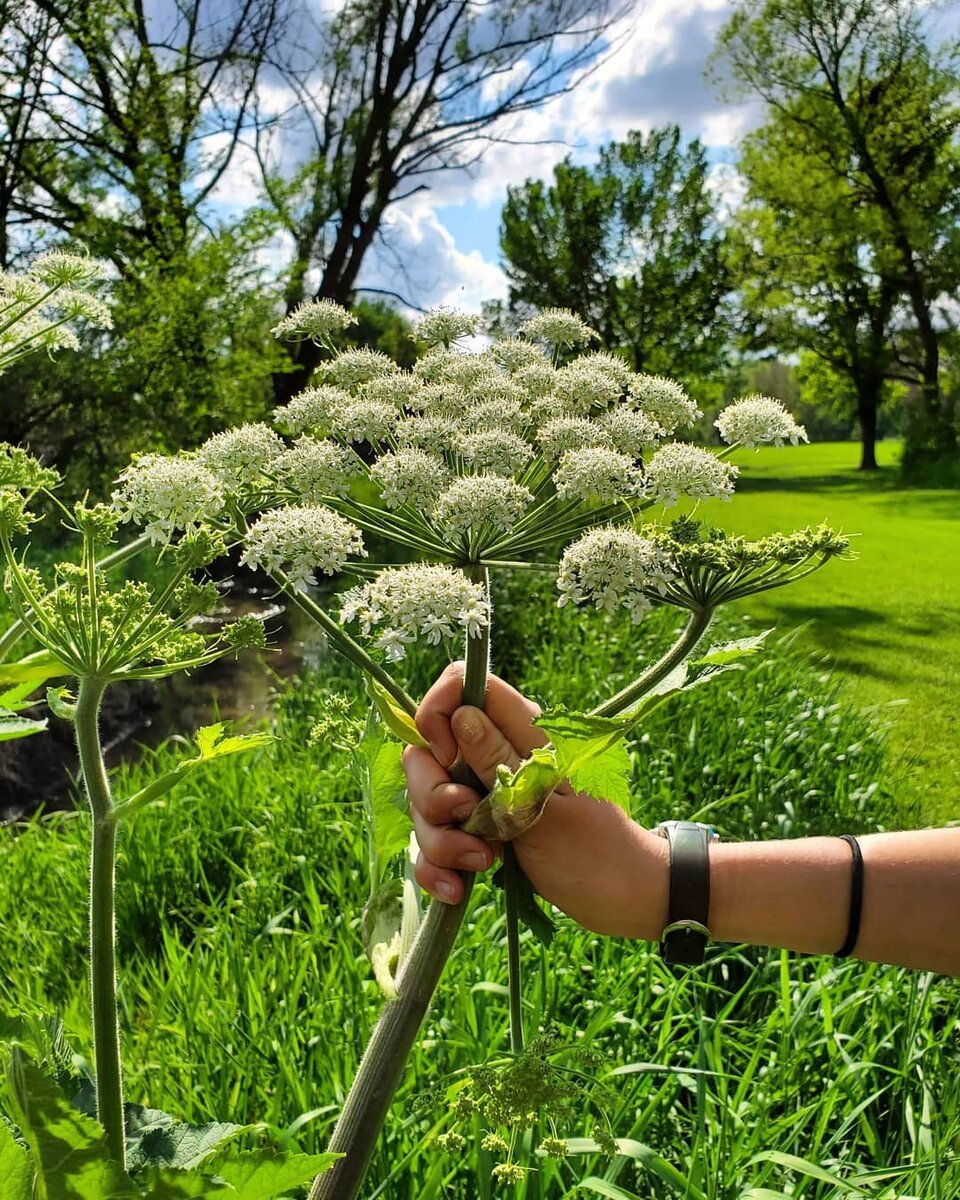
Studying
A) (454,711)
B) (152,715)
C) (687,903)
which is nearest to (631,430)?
(454,711)

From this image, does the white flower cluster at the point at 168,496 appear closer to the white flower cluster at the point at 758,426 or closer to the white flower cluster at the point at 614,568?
the white flower cluster at the point at 614,568

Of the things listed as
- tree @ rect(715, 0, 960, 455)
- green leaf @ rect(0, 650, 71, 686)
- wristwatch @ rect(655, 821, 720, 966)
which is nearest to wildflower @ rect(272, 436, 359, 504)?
green leaf @ rect(0, 650, 71, 686)

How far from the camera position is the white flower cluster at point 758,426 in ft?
5.59

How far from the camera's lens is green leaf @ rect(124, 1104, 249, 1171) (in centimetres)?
111

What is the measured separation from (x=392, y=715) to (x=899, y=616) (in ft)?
34.3

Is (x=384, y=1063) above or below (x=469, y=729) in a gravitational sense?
below

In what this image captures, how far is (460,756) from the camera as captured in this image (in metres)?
1.37

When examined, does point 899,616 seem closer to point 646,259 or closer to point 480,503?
point 480,503

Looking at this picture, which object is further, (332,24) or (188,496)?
(332,24)

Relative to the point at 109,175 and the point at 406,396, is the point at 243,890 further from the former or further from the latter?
the point at 109,175

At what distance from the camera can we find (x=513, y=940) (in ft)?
4.41

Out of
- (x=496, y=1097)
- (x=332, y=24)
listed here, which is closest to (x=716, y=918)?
(x=496, y=1097)

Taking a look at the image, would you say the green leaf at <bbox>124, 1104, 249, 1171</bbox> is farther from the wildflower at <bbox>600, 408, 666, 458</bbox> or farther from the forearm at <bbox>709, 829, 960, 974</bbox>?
the wildflower at <bbox>600, 408, 666, 458</bbox>

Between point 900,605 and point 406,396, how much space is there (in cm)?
1053
